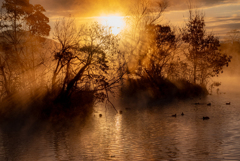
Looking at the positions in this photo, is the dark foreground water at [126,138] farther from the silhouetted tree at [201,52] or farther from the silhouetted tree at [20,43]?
the silhouetted tree at [201,52]

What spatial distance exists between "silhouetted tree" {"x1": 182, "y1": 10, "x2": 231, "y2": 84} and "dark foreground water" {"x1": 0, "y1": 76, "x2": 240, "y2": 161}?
25.2 m

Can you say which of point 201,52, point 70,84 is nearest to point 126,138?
point 70,84

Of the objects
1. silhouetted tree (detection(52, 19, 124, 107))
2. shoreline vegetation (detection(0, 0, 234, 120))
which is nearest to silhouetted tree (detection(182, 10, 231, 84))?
shoreline vegetation (detection(0, 0, 234, 120))

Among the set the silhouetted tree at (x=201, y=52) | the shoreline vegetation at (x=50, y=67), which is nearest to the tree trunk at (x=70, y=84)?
the shoreline vegetation at (x=50, y=67)

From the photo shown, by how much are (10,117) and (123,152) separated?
16442 millimetres

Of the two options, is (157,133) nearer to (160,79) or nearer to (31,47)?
(31,47)

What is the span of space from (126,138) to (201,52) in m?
39.3

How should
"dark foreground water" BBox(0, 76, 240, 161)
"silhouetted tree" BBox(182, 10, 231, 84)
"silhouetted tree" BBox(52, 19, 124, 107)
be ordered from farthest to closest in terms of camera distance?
"silhouetted tree" BBox(182, 10, 231, 84)
"silhouetted tree" BBox(52, 19, 124, 107)
"dark foreground water" BBox(0, 76, 240, 161)

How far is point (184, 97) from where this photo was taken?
48.8 meters

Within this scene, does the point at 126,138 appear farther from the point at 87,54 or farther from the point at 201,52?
the point at 201,52

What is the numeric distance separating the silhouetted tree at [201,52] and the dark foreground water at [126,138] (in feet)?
82.7

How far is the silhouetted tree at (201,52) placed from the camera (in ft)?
179

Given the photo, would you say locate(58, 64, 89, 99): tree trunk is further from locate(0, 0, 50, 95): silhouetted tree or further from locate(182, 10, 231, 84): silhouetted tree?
locate(182, 10, 231, 84): silhouetted tree

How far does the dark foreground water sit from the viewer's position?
15.9 m
